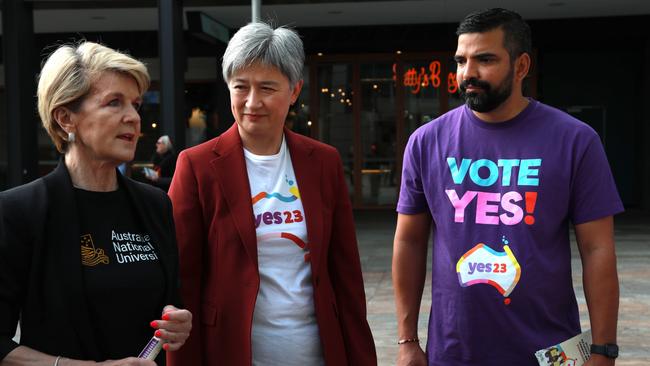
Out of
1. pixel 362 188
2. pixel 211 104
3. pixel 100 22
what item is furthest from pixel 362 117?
pixel 100 22

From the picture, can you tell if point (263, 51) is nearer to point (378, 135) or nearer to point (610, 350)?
point (610, 350)

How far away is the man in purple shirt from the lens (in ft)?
7.81

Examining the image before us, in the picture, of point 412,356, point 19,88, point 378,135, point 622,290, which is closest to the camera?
point 412,356

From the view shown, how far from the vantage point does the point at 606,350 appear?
2352 mm

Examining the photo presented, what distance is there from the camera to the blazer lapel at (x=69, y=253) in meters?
1.88

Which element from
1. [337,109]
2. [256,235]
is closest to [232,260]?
[256,235]

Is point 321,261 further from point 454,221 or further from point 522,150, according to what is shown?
point 522,150

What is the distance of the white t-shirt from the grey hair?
0.37 meters

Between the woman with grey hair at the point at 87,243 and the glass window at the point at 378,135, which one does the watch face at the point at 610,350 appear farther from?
the glass window at the point at 378,135

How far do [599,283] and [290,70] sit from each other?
1.13 m

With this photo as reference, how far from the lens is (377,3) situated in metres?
13.6

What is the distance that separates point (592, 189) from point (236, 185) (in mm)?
1067

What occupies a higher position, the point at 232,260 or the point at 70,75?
the point at 70,75

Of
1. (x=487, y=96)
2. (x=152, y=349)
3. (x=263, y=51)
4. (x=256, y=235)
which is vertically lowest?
(x=152, y=349)
